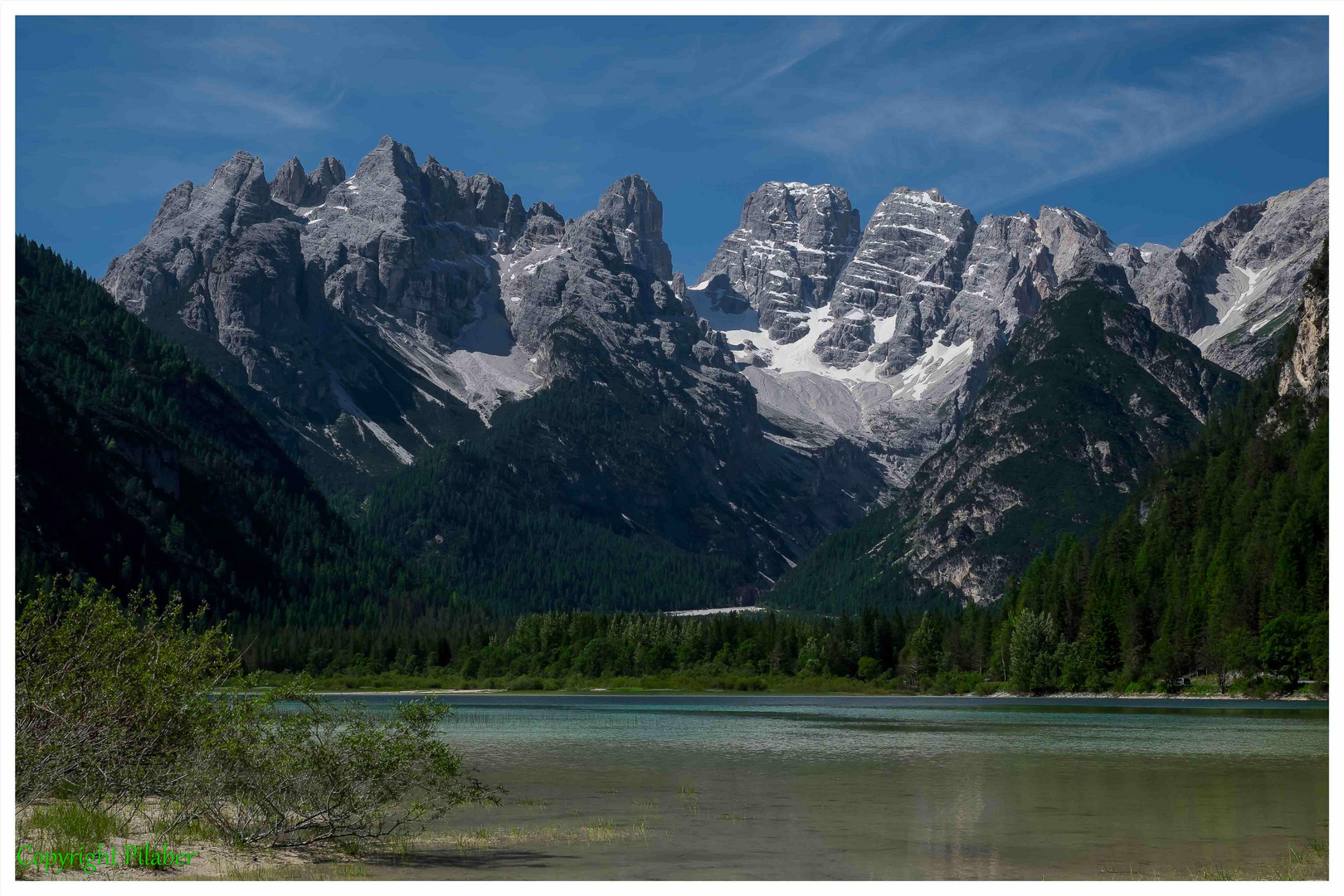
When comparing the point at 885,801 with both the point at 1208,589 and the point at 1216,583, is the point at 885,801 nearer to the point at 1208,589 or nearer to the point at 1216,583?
the point at 1216,583

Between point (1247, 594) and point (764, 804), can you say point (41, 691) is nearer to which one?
point (764, 804)

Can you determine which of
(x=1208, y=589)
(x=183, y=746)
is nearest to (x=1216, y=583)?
(x=1208, y=589)

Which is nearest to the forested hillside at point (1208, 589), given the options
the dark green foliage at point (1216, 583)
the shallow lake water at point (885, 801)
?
the dark green foliage at point (1216, 583)

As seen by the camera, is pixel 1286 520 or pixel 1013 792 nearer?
pixel 1013 792

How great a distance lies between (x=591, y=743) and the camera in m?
84.4

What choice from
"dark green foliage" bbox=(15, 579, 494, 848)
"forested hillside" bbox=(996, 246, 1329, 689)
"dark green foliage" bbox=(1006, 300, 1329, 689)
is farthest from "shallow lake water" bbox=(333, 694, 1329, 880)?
"forested hillside" bbox=(996, 246, 1329, 689)

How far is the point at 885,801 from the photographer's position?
5044 cm

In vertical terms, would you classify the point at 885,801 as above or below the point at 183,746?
below

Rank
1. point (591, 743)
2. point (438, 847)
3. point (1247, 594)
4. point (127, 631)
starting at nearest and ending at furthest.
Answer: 1. point (127, 631)
2. point (438, 847)
3. point (591, 743)
4. point (1247, 594)

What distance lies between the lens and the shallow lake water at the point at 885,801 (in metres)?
35.5

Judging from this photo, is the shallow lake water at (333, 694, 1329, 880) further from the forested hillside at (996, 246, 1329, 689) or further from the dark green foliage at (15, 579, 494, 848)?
the forested hillside at (996, 246, 1329, 689)
